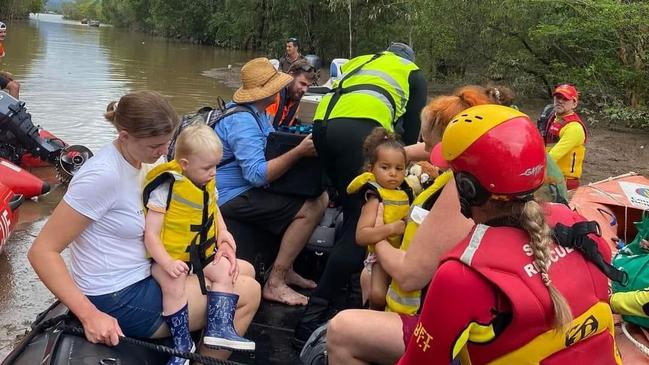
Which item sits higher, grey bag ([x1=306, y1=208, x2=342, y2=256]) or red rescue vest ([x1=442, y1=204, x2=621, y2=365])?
red rescue vest ([x1=442, y1=204, x2=621, y2=365])

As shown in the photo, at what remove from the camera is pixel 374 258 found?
2881mm

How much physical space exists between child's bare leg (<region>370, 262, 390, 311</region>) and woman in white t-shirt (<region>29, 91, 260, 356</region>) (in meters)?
0.86

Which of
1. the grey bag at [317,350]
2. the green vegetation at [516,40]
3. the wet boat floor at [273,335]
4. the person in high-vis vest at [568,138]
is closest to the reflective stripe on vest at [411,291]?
the grey bag at [317,350]

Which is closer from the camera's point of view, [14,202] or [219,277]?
[219,277]

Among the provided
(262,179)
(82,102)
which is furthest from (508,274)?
(82,102)

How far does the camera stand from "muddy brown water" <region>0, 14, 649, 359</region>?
15.6 ft

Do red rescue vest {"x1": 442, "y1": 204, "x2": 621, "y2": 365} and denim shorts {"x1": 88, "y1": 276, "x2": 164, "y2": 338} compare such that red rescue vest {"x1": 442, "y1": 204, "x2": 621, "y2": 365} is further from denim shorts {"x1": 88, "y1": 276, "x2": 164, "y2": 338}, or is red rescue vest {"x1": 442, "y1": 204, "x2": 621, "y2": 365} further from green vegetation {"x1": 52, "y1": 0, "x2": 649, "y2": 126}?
green vegetation {"x1": 52, "y1": 0, "x2": 649, "y2": 126}

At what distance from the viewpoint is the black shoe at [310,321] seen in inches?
133

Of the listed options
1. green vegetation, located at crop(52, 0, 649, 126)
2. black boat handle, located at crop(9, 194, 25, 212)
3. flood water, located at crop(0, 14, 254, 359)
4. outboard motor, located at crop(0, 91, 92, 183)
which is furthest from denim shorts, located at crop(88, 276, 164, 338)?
green vegetation, located at crop(52, 0, 649, 126)

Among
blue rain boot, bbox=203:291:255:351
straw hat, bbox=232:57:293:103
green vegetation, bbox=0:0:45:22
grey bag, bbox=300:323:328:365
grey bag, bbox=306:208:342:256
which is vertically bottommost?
green vegetation, bbox=0:0:45:22

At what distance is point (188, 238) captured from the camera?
2676 mm

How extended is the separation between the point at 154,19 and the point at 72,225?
2017 inches

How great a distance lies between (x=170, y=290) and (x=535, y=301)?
151 cm

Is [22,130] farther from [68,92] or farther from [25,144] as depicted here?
[68,92]
